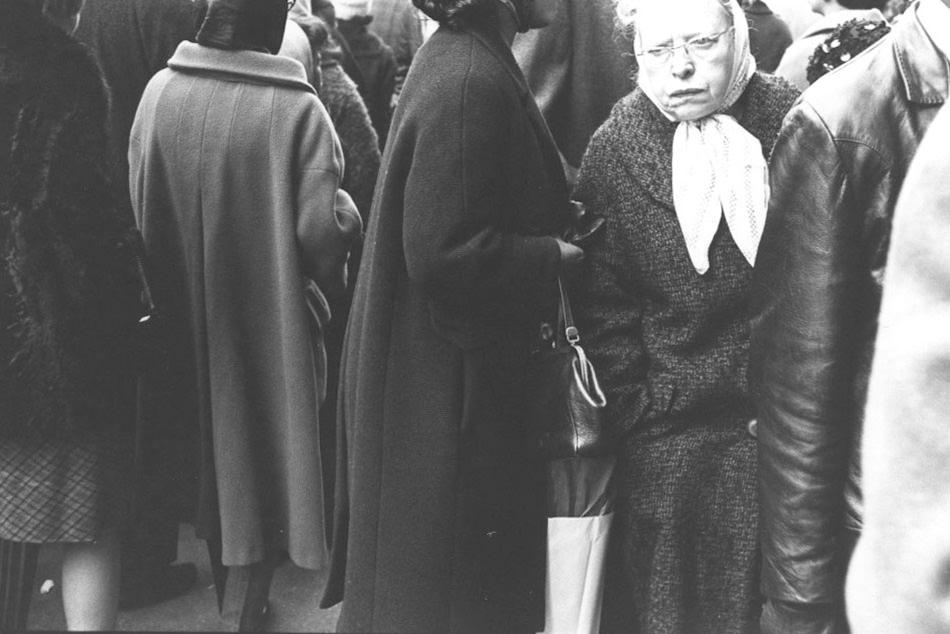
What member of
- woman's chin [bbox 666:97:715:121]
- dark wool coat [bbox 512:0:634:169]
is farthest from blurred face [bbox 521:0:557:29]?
dark wool coat [bbox 512:0:634:169]

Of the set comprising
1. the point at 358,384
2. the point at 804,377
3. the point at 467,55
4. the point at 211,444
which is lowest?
the point at 211,444

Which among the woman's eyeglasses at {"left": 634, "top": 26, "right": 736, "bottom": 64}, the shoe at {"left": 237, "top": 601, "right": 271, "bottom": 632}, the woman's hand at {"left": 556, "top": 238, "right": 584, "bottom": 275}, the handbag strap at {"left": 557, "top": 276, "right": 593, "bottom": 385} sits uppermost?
the woman's eyeglasses at {"left": 634, "top": 26, "right": 736, "bottom": 64}

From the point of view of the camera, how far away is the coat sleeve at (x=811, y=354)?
1789mm

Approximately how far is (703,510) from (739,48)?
95 centimetres

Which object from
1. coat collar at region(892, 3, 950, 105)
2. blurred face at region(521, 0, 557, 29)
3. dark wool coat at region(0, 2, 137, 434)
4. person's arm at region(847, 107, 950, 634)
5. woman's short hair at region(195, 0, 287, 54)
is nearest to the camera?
person's arm at region(847, 107, 950, 634)

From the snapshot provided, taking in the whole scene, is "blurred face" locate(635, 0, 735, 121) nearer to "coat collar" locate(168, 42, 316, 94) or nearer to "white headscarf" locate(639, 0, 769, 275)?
"white headscarf" locate(639, 0, 769, 275)

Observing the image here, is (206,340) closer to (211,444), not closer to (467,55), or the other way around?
(211,444)

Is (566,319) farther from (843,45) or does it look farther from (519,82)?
(843,45)

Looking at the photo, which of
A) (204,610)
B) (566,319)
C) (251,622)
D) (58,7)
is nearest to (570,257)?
(566,319)

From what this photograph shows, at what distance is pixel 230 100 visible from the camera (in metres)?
3.11

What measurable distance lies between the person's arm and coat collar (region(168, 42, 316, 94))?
7.55ft

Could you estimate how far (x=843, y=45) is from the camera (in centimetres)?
294

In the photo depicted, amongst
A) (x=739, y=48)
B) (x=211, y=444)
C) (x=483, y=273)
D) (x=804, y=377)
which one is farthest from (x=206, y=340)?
(x=804, y=377)

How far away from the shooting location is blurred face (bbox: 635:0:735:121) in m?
2.36
